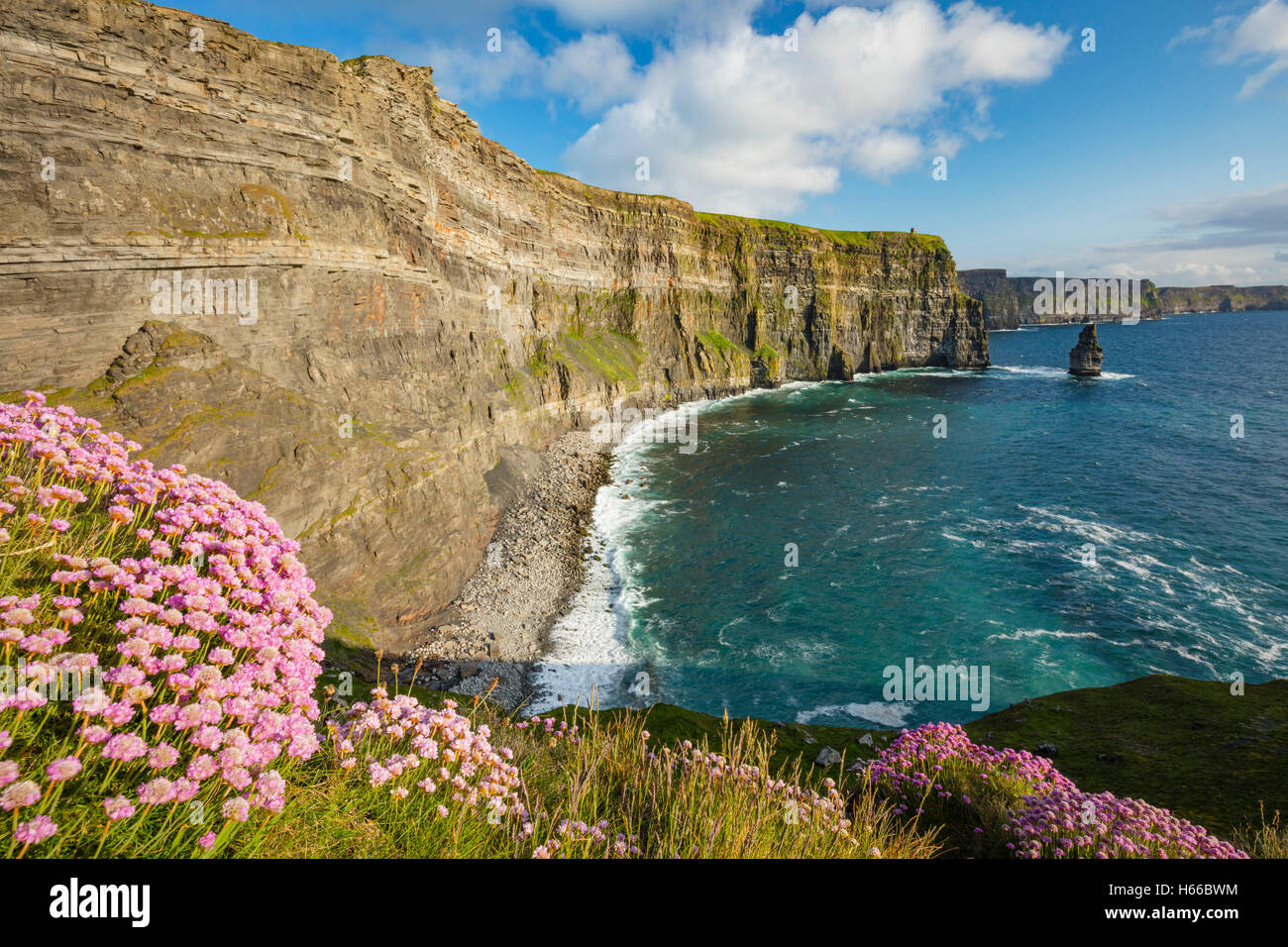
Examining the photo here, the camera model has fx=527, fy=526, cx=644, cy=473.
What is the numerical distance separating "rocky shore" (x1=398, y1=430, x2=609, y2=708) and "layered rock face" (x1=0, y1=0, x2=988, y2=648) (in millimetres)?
1357

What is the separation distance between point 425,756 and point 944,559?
35170mm

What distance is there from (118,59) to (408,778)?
28.2 meters

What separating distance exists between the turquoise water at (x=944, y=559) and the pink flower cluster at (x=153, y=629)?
19.5 m

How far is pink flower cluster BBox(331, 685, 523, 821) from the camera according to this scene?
14.7 ft

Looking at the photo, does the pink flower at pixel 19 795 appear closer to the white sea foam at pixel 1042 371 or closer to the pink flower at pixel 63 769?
the pink flower at pixel 63 769

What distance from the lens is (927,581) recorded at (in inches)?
1198

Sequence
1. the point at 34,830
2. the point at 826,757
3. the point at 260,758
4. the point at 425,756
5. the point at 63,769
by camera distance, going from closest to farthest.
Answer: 1. the point at 34,830
2. the point at 63,769
3. the point at 260,758
4. the point at 425,756
5. the point at 826,757

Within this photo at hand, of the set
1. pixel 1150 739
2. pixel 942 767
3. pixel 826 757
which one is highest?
pixel 942 767

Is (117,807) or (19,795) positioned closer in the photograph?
(19,795)

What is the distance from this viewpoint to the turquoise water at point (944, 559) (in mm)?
23625

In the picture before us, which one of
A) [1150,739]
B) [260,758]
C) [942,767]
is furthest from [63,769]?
[1150,739]

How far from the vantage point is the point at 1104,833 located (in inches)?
266

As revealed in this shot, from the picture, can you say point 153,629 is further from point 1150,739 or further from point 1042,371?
point 1042,371

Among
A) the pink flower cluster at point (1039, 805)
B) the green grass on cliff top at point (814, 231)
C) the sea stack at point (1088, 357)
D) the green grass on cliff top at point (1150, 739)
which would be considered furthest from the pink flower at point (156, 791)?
the sea stack at point (1088, 357)
